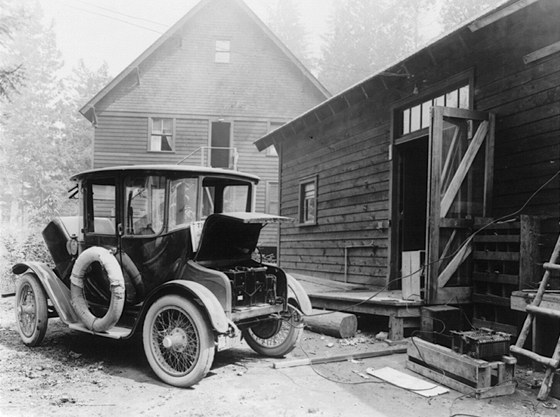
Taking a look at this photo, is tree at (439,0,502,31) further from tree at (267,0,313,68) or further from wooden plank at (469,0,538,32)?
wooden plank at (469,0,538,32)

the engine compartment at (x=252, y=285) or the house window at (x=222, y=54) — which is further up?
the house window at (x=222, y=54)

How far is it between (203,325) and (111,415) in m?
1.08

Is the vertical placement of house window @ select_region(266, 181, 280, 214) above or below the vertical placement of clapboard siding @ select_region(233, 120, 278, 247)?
below

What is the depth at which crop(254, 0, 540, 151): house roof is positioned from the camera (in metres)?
5.55

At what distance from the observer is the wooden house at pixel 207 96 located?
69.4 ft

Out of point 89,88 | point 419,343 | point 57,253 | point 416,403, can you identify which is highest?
point 89,88

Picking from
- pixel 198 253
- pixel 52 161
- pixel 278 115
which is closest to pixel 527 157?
pixel 198 253

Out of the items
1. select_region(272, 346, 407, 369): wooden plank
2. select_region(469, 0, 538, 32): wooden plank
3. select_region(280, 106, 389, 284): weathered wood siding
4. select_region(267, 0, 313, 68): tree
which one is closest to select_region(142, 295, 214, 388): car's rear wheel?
select_region(272, 346, 407, 369): wooden plank

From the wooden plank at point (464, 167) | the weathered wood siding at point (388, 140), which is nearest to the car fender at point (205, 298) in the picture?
the wooden plank at point (464, 167)

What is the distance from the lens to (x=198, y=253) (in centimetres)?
512

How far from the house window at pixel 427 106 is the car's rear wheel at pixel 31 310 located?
6.12 m

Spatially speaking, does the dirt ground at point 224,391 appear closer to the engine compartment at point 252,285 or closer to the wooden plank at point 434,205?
the engine compartment at point 252,285

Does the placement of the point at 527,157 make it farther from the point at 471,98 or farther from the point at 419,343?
the point at 419,343

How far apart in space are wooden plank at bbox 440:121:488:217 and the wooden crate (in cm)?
210
